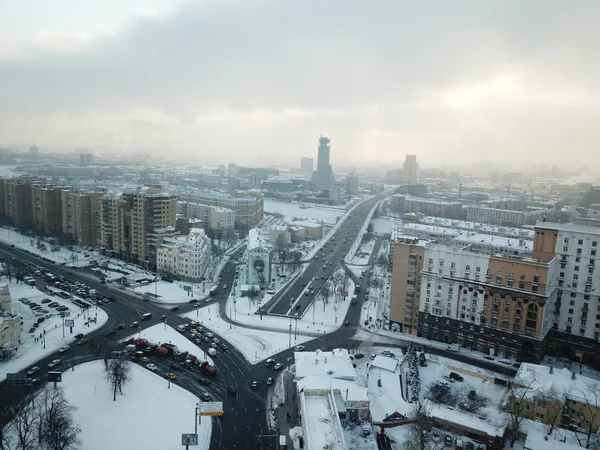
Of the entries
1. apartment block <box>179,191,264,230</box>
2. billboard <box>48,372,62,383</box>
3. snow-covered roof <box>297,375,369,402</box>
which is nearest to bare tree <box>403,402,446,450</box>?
snow-covered roof <box>297,375,369,402</box>

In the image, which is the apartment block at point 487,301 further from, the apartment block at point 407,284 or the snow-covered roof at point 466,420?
the snow-covered roof at point 466,420

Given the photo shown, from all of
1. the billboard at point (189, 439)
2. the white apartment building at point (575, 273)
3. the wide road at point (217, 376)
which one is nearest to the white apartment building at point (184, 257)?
the wide road at point (217, 376)

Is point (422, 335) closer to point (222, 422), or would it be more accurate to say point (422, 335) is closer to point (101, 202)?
point (222, 422)

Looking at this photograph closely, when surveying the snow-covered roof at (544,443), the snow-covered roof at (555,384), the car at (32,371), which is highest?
the snow-covered roof at (555,384)

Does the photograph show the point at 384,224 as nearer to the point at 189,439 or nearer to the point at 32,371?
the point at 32,371

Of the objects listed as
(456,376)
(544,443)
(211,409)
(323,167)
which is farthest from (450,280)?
(323,167)

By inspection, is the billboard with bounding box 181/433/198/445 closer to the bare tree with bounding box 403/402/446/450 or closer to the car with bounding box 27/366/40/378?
the bare tree with bounding box 403/402/446/450
